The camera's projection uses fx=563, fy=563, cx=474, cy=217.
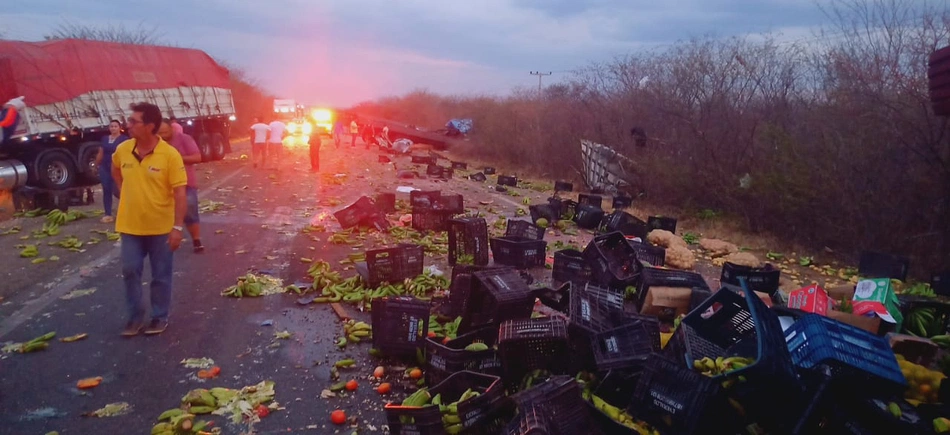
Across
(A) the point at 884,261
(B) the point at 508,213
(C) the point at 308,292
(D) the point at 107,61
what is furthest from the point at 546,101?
(C) the point at 308,292

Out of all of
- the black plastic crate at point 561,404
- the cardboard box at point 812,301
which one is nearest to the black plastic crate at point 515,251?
the cardboard box at point 812,301

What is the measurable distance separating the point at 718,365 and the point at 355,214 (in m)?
8.16

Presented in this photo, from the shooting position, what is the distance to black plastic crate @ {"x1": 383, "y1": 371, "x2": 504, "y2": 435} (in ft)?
12.2

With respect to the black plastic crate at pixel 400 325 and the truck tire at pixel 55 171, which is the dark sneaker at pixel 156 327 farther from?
the truck tire at pixel 55 171

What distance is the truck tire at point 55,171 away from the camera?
13.8 meters

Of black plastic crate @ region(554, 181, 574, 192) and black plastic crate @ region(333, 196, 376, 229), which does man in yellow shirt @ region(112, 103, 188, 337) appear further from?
black plastic crate @ region(554, 181, 574, 192)

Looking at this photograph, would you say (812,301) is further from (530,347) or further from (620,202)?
(620,202)

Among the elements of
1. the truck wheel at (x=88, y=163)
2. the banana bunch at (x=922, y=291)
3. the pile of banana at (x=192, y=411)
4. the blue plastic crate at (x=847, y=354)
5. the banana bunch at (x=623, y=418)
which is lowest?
the banana bunch at (x=922, y=291)

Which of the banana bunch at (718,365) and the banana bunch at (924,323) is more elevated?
the banana bunch at (718,365)

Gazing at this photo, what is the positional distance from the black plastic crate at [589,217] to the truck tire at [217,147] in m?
17.8

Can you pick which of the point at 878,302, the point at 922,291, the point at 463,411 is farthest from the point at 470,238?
the point at 922,291

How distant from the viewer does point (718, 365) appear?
4.13 meters

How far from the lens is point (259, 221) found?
11625mm

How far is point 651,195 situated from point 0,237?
15349 mm
